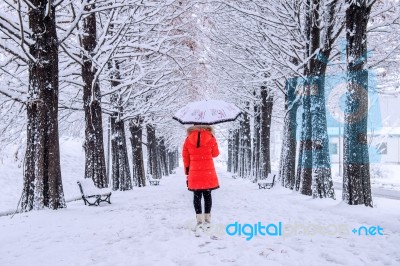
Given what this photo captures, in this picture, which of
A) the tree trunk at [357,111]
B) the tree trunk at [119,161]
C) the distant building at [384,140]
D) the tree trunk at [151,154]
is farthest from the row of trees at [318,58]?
the distant building at [384,140]

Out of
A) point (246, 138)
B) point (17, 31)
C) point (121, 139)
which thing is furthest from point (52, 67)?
point (246, 138)

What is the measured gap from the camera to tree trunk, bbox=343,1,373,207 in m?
8.21

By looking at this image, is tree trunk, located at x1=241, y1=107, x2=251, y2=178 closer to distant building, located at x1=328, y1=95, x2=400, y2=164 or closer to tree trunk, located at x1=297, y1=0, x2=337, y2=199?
tree trunk, located at x1=297, y1=0, x2=337, y2=199

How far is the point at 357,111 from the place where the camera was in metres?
8.28

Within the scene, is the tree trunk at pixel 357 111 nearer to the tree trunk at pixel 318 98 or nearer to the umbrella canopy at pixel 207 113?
the tree trunk at pixel 318 98

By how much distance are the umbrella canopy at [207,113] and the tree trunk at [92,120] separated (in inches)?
244

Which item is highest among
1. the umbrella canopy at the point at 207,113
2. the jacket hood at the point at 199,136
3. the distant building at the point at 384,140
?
the umbrella canopy at the point at 207,113

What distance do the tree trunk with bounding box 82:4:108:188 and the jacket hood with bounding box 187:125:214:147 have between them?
6639mm

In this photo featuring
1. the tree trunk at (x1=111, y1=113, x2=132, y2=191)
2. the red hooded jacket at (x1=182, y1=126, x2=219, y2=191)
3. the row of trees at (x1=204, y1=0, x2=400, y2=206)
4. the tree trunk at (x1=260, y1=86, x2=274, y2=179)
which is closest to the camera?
the red hooded jacket at (x1=182, y1=126, x2=219, y2=191)

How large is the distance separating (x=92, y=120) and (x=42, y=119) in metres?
3.99

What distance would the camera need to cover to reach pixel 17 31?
817 centimetres

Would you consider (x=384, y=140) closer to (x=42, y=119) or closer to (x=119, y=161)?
(x=119, y=161)

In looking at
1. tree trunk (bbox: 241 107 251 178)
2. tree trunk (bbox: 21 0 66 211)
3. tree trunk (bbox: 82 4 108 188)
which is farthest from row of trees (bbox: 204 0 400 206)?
tree trunk (bbox: 241 107 251 178)

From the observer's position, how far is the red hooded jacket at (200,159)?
20.0ft
